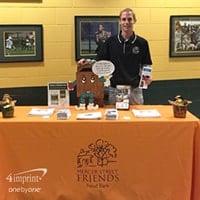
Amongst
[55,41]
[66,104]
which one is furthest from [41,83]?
[66,104]

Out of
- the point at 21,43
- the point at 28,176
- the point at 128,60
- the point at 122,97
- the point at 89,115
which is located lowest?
the point at 28,176

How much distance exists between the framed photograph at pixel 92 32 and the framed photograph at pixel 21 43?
0.38 meters

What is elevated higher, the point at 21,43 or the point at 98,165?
the point at 21,43

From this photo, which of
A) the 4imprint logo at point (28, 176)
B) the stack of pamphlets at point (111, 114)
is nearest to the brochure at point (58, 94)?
the stack of pamphlets at point (111, 114)

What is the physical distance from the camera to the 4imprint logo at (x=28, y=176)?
289cm

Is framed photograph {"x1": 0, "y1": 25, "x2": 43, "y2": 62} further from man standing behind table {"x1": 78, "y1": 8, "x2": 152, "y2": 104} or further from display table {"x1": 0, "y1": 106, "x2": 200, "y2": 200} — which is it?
display table {"x1": 0, "y1": 106, "x2": 200, "y2": 200}

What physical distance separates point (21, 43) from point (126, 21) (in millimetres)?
1083

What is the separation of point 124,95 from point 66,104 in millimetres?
480

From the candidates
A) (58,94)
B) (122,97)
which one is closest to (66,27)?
(58,94)

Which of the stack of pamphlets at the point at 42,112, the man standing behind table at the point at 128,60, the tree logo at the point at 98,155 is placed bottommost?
the tree logo at the point at 98,155

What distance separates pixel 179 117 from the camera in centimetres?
292

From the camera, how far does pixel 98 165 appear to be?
2.89 meters

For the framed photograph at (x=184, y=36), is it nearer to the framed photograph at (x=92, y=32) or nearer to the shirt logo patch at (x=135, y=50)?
the framed photograph at (x=92, y=32)

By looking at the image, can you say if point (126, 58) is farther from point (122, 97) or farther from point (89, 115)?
point (89, 115)
